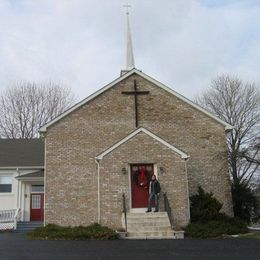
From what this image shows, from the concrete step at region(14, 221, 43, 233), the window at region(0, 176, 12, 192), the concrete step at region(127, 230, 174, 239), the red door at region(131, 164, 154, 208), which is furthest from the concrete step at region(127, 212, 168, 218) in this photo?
the window at region(0, 176, 12, 192)

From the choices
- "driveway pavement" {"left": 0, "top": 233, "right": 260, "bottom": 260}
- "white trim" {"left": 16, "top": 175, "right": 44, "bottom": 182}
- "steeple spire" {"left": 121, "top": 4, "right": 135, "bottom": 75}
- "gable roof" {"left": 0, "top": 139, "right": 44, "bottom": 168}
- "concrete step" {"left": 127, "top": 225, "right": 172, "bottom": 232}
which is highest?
"steeple spire" {"left": 121, "top": 4, "right": 135, "bottom": 75}

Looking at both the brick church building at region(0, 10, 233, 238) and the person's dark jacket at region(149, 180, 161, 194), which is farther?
the brick church building at region(0, 10, 233, 238)

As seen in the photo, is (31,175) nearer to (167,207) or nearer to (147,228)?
(167,207)

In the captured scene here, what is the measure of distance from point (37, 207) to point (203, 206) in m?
12.1

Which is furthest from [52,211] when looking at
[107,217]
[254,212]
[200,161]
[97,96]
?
[254,212]

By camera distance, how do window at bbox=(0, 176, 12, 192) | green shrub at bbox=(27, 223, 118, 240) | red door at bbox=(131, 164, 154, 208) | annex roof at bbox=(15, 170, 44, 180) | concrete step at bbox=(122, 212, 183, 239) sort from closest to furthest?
green shrub at bbox=(27, 223, 118, 240)
concrete step at bbox=(122, 212, 183, 239)
red door at bbox=(131, 164, 154, 208)
annex roof at bbox=(15, 170, 44, 180)
window at bbox=(0, 176, 12, 192)

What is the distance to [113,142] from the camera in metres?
23.0

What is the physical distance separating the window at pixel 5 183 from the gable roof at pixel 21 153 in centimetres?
82

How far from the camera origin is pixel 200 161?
76.6 ft

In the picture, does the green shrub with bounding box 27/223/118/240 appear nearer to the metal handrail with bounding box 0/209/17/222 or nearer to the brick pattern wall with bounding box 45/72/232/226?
the brick pattern wall with bounding box 45/72/232/226

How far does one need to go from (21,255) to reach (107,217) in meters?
8.64

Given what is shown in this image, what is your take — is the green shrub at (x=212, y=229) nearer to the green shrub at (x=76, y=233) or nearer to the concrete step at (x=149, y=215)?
the concrete step at (x=149, y=215)

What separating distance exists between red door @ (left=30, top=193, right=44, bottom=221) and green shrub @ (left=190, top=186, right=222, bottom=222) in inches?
433

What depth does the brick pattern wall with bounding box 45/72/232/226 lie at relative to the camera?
2147 cm
